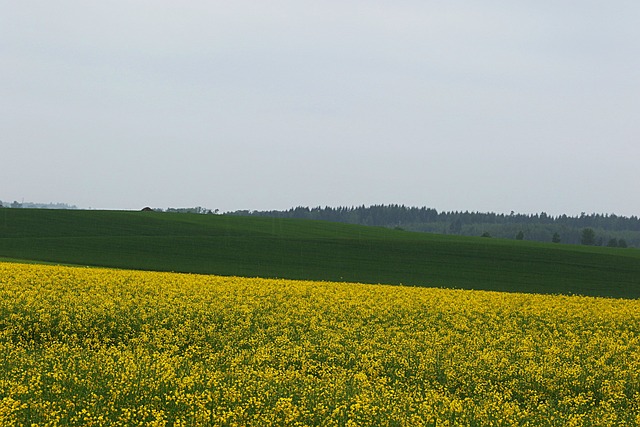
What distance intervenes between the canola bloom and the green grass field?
17730 millimetres

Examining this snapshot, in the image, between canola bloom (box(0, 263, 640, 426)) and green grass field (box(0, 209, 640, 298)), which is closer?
canola bloom (box(0, 263, 640, 426))

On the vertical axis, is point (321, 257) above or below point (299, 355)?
above

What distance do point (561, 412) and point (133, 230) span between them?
63.0 metres

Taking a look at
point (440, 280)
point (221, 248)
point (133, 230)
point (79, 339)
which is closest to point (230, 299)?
point (79, 339)

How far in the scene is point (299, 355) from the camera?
14188mm

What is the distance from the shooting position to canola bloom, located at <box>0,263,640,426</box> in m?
9.70

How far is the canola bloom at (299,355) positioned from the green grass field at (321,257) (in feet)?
58.2

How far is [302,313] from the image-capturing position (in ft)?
61.0

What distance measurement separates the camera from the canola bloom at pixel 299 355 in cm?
970

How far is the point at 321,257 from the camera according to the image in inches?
2039

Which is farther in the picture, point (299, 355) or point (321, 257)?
point (321, 257)

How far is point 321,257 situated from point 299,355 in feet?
123

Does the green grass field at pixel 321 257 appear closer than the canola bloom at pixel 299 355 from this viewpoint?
No

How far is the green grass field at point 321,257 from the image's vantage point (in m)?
42.4
